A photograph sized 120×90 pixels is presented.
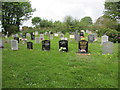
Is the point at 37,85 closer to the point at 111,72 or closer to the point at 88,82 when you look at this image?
the point at 88,82

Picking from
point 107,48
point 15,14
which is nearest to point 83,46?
point 107,48

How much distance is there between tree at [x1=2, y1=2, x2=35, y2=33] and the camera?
3184 centimetres

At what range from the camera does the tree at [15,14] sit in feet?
104

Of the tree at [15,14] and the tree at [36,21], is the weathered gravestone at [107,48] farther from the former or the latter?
the tree at [36,21]

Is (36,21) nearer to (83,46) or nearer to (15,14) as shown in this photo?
(15,14)

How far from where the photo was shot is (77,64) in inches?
302

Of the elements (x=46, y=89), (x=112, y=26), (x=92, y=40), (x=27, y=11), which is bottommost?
(x=46, y=89)

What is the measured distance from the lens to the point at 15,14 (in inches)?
1369

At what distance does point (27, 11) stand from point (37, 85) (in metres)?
33.0

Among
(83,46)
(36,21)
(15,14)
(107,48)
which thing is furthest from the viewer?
(36,21)

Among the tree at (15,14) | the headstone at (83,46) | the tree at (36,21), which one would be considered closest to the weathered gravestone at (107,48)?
the headstone at (83,46)

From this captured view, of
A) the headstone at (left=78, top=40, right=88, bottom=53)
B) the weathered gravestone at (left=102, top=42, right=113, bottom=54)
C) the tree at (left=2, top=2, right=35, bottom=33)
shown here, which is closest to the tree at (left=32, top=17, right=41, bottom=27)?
the tree at (left=2, top=2, right=35, bottom=33)

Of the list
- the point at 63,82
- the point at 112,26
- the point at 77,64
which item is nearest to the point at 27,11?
the point at 112,26

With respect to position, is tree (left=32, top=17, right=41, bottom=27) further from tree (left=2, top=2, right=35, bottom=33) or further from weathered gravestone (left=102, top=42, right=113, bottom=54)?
weathered gravestone (left=102, top=42, right=113, bottom=54)
